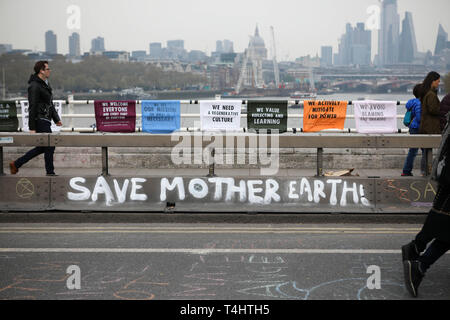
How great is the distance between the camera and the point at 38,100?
9.54 meters

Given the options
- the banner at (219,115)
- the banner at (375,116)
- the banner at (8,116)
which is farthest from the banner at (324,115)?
the banner at (8,116)

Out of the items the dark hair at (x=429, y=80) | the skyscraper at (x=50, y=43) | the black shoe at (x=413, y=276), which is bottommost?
the black shoe at (x=413, y=276)

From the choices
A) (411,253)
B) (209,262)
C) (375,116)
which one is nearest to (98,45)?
(375,116)

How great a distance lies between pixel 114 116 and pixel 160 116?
2.89 ft

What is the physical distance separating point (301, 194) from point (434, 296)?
11.5 feet

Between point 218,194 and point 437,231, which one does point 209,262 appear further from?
point 218,194

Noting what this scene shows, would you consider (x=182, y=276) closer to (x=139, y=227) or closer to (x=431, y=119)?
(x=139, y=227)

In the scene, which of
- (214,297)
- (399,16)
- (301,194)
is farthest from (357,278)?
(399,16)

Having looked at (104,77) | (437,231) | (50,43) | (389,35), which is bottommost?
(437,231)

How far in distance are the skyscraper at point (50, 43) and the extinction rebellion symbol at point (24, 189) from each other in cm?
7214

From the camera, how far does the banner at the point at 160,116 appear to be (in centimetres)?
1164

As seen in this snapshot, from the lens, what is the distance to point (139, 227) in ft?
27.0

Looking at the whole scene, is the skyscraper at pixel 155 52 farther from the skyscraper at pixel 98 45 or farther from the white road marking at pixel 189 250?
the white road marking at pixel 189 250

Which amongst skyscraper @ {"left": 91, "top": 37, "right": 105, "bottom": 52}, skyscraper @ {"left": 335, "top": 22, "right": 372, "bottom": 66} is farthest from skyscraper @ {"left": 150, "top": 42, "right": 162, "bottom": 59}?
skyscraper @ {"left": 335, "top": 22, "right": 372, "bottom": 66}
